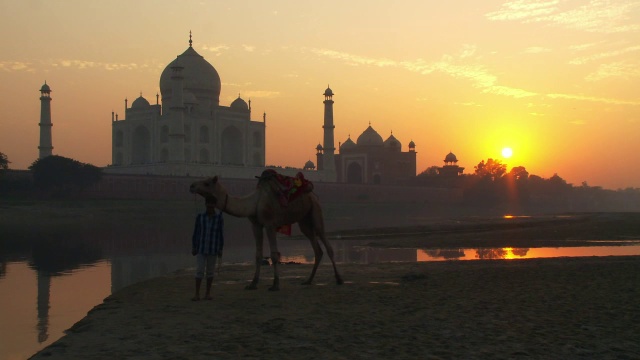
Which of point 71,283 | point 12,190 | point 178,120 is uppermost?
point 178,120

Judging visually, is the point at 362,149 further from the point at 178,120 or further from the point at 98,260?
the point at 98,260

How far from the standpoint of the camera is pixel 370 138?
80625 millimetres

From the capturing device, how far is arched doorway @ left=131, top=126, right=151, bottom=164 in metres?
60.8

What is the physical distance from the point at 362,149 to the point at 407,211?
53.7ft

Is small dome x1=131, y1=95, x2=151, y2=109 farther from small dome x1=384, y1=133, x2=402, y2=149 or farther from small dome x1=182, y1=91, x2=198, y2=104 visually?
small dome x1=384, y1=133, x2=402, y2=149

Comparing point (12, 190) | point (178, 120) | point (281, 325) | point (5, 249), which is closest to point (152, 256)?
point (5, 249)

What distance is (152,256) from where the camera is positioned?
17375 millimetres

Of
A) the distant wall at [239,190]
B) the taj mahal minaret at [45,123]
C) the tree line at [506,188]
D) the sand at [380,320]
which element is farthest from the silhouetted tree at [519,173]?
the sand at [380,320]

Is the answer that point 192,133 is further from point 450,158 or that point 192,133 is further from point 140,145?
point 450,158

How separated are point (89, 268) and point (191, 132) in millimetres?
44480

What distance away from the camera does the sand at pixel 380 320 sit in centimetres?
499

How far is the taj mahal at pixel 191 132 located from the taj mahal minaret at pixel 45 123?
2.8 inches

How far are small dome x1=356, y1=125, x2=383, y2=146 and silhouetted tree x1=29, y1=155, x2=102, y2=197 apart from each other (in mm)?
41713

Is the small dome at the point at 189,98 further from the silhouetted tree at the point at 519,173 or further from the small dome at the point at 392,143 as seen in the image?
the silhouetted tree at the point at 519,173
